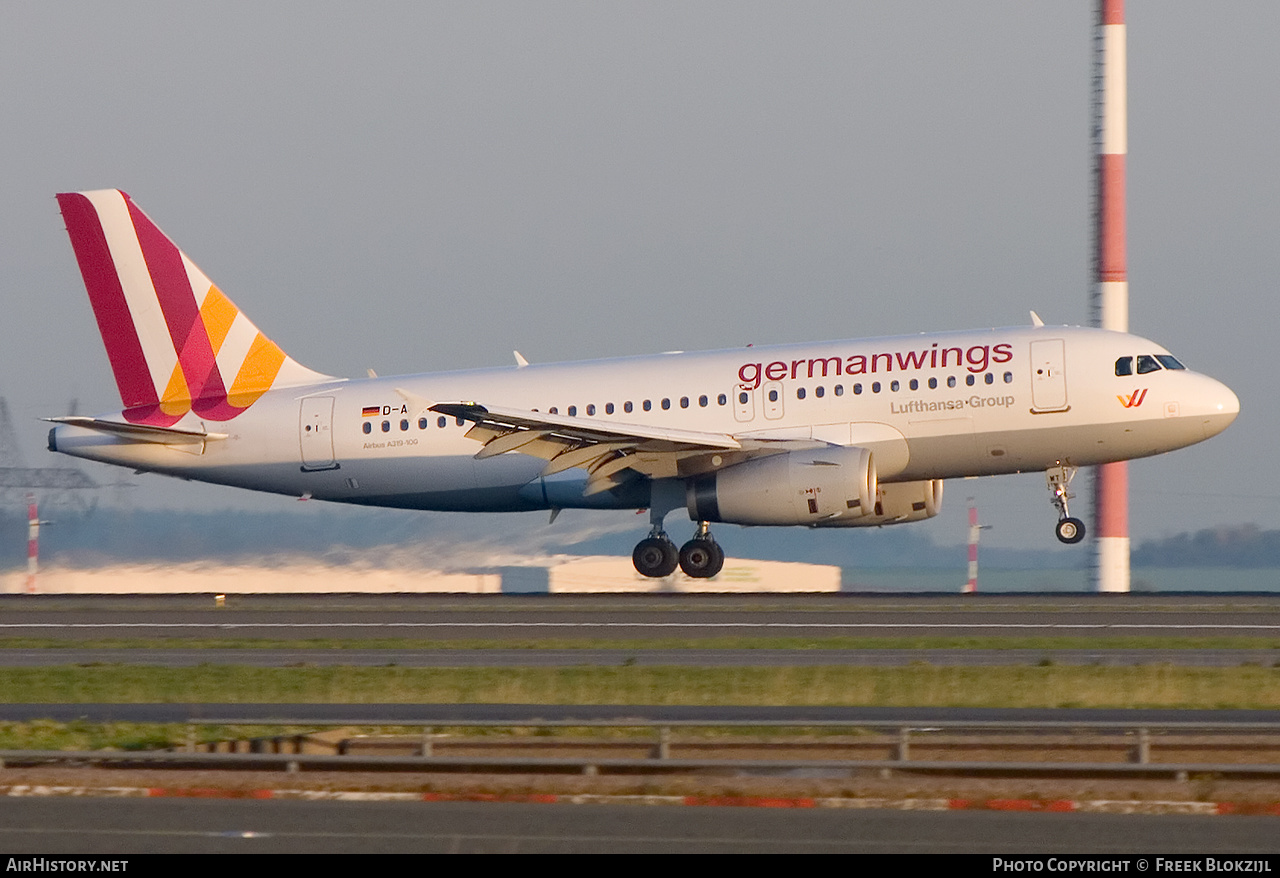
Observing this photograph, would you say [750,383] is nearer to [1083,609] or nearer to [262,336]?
[1083,609]

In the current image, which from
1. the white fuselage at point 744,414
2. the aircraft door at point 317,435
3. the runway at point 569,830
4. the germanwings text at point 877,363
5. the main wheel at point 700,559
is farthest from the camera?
the aircraft door at point 317,435

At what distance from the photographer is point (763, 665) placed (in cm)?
2345

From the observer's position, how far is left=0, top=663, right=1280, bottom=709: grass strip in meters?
20.1

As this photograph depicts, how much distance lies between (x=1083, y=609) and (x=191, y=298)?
68.9 feet

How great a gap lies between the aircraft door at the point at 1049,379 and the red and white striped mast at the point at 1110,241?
639 inches

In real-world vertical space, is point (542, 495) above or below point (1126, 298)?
below

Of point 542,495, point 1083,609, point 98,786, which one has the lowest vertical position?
point 98,786

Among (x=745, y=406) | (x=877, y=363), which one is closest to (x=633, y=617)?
(x=745, y=406)

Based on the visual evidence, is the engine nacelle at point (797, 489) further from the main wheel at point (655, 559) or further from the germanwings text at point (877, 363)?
the main wheel at point (655, 559)

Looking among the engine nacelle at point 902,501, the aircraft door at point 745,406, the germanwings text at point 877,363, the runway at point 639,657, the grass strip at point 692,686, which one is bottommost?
the grass strip at point 692,686

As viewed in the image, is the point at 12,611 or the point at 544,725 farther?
the point at 12,611

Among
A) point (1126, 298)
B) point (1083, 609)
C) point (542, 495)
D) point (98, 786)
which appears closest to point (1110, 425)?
point (1083, 609)

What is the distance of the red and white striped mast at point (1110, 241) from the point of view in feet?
162

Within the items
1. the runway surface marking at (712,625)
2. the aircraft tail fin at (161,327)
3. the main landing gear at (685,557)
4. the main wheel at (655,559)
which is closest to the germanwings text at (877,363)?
the main landing gear at (685,557)
